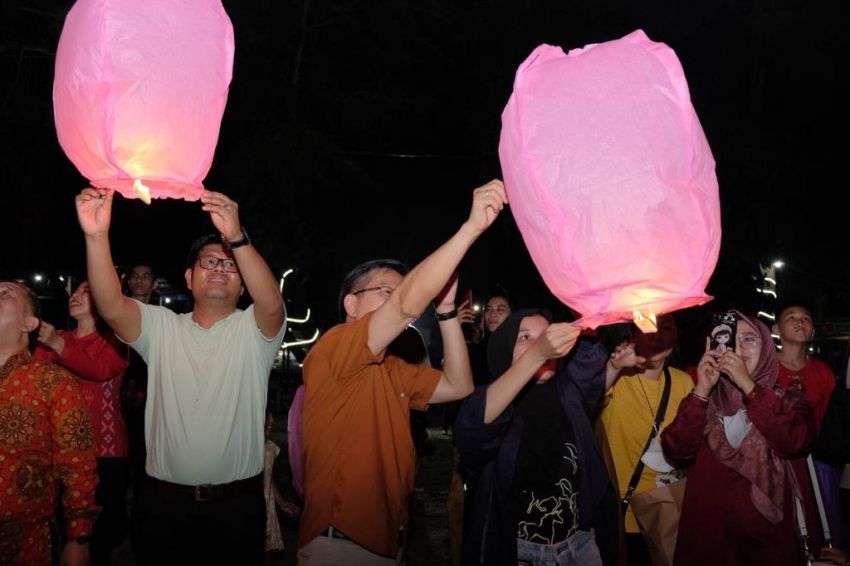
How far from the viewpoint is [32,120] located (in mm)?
12664

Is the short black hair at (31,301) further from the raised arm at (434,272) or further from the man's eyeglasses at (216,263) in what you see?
the raised arm at (434,272)

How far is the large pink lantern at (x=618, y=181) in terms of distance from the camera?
2043 millimetres

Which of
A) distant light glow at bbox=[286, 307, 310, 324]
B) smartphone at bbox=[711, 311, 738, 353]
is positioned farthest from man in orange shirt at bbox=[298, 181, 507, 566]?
distant light glow at bbox=[286, 307, 310, 324]

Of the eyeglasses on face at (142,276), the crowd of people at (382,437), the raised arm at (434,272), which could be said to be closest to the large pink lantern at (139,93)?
the crowd of people at (382,437)

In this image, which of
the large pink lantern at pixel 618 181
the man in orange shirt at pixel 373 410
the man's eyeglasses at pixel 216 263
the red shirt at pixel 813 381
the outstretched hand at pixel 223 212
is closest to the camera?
the large pink lantern at pixel 618 181

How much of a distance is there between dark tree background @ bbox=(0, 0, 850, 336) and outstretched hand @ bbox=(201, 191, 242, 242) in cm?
1142

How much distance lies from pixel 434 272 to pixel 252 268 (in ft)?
3.04

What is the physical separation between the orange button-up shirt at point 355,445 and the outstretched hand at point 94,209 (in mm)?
1011

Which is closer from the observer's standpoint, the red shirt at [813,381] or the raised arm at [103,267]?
the raised arm at [103,267]

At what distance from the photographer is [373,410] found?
2721 millimetres

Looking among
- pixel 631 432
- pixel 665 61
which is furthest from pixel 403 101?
pixel 665 61

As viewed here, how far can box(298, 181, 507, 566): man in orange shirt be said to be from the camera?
97.6 inches

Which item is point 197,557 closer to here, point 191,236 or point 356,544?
point 356,544

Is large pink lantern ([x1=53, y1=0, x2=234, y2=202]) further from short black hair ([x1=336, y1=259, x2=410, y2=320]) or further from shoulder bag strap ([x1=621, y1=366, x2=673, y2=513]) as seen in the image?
shoulder bag strap ([x1=621, y1=366, x2=673, y2=513])
